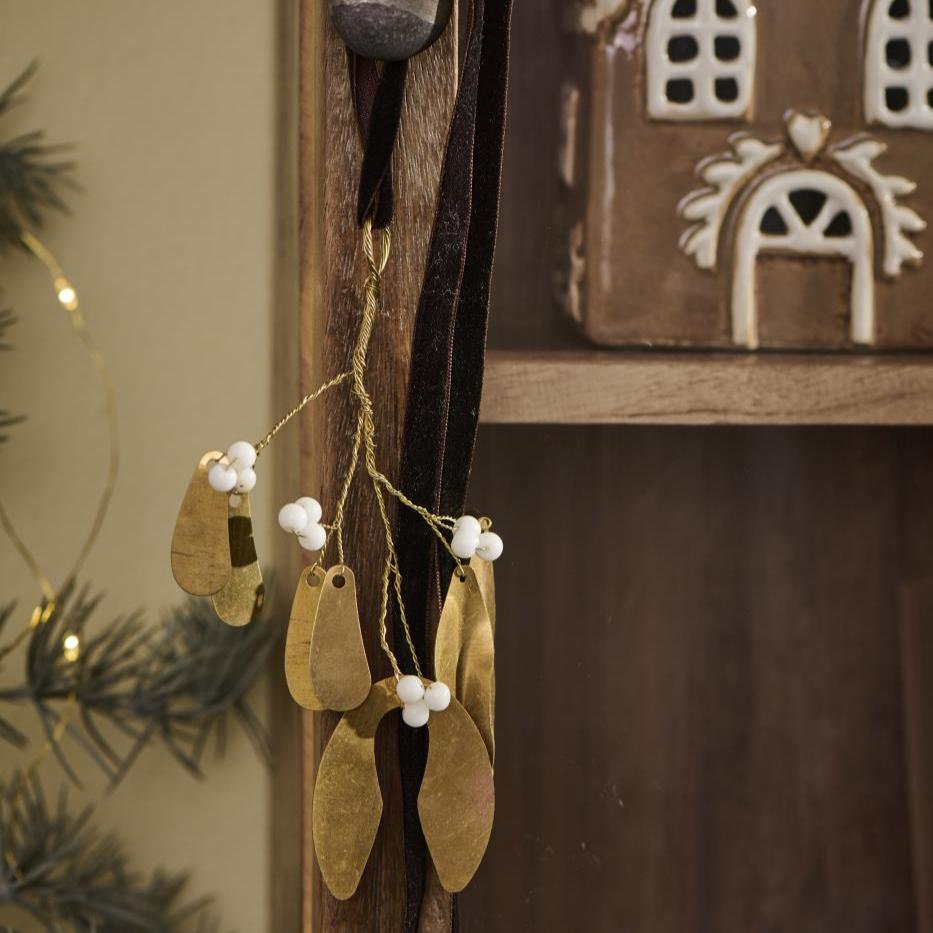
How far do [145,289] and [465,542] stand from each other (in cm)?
22

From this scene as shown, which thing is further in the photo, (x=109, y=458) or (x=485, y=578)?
(x=109, y=458)

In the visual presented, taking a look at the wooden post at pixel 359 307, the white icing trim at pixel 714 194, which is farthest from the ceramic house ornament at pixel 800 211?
the wooden post at pixel 359 307

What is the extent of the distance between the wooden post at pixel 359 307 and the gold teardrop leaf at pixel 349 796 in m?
0.02

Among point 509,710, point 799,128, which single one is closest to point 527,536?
point 509,710

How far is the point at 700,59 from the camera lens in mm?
A: 301

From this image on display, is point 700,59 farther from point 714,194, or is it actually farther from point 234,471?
point 234,471

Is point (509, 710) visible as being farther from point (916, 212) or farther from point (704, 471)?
point (916, 212)

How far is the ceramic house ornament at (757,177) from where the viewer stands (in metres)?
0.30

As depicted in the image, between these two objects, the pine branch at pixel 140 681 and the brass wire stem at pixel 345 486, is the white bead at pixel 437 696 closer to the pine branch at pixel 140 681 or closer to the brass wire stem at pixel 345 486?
the brass wire stem at pixel 345 486

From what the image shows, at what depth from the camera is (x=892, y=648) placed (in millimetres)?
340

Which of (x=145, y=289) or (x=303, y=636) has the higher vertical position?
(x=145, y=289)

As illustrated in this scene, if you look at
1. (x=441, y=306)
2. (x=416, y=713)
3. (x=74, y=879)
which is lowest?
(x=74, y=879)

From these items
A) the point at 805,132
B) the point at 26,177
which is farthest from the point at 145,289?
the point at 805,132

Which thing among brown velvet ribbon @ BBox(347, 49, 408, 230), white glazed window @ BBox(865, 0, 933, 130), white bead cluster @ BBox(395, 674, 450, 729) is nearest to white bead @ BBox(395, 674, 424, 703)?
white bead cluster @ BBox(395, 674, 450, 729)
